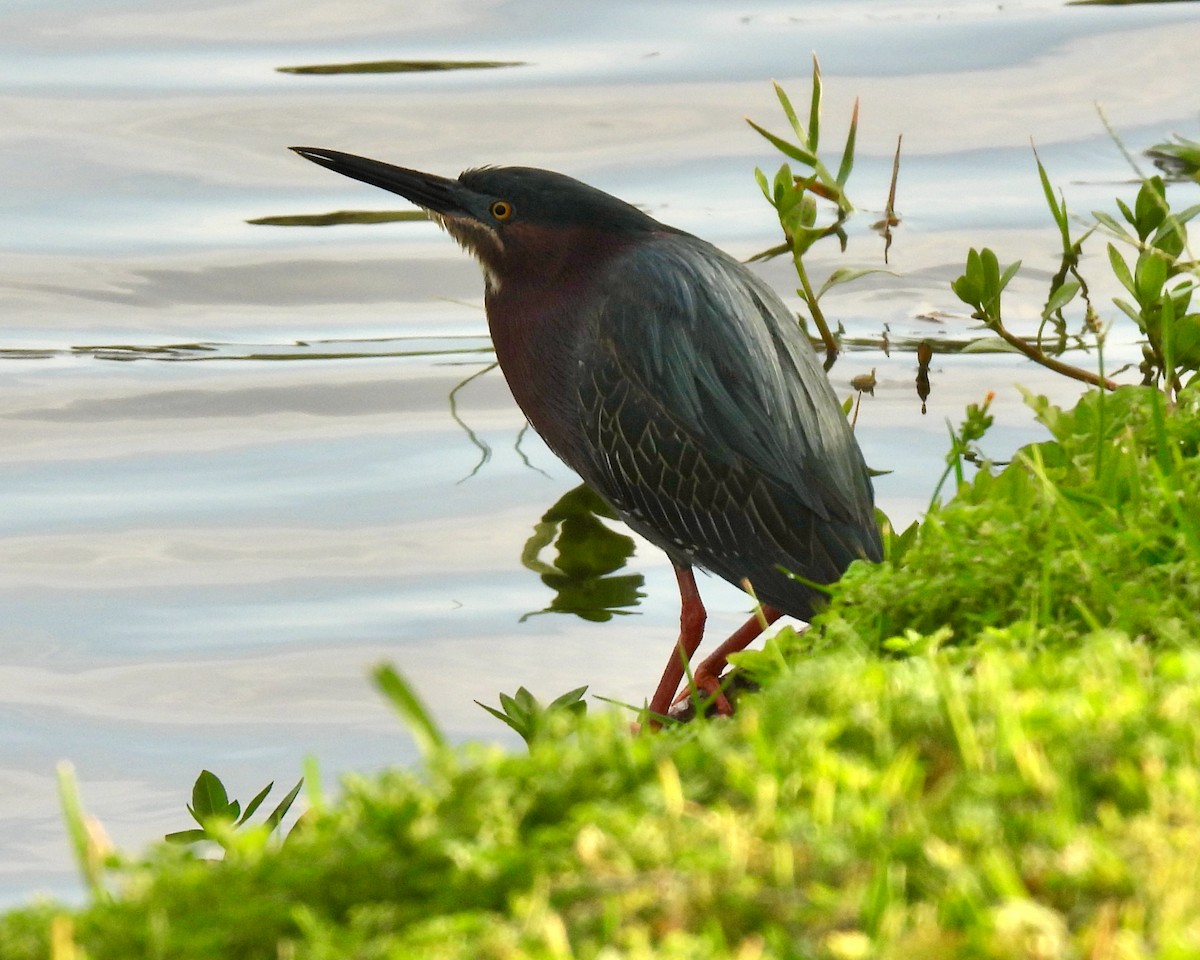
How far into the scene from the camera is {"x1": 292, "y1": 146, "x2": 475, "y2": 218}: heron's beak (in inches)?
177

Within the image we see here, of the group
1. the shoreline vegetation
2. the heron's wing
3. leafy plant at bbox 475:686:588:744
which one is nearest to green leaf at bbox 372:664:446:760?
the shoreline vegetation

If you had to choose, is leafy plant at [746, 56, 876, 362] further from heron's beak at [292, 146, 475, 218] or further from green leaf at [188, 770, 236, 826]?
green leaf at [188, 770, 236, 826]

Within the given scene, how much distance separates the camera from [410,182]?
4.58 metres

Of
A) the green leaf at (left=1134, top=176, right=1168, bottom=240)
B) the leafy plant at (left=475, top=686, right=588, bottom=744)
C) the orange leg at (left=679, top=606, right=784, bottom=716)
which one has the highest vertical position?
the green leaf at (left=1134, top=176, right=1168, bottom=240)

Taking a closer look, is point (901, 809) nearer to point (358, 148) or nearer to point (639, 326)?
point (639, 326)

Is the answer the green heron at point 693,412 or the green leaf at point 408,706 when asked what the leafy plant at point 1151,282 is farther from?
the green leaf at point 408,706

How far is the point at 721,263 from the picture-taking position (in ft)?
13.6

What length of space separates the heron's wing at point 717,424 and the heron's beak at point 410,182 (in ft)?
2.09

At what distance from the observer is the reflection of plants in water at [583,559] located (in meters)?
4.45

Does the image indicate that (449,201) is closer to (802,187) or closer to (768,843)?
(802,187)

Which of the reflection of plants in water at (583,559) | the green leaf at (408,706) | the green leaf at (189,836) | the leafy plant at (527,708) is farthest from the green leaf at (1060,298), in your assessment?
the green leaf at (408,706)

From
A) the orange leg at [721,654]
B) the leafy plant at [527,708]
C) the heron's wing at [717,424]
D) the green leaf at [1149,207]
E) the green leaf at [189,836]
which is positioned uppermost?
the green leaf at [1149,207]

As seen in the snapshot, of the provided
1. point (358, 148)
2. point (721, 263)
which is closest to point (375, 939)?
point (721, 263)

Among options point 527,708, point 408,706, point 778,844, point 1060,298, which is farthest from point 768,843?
point 1060,298
